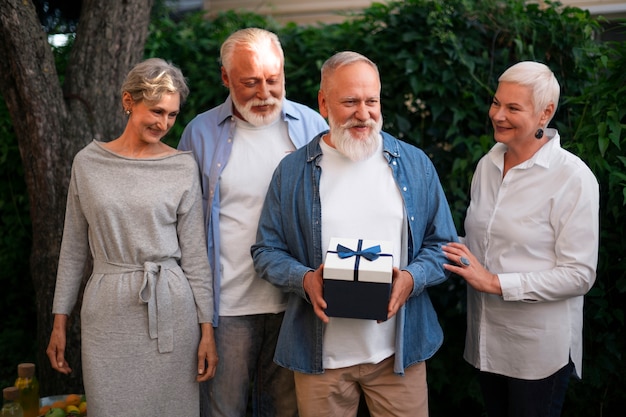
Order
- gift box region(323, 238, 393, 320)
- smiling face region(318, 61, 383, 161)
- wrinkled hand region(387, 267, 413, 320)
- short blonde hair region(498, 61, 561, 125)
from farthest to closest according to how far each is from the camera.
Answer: short blonde hair region(498, 61, 561, 125), smiling face region(318, 61, 383, 161), wrinkled hand region(387, 267, 413, 320), gift box region(323, 238, 393, 320)

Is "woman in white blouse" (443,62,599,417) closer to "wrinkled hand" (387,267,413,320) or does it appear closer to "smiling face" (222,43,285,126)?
"wrinkled hand" (387,267,413,320)

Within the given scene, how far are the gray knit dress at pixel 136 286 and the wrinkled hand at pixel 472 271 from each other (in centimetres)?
100

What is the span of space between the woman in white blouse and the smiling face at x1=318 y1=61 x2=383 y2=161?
529mm

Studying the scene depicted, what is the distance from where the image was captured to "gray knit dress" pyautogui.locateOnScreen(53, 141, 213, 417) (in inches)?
104

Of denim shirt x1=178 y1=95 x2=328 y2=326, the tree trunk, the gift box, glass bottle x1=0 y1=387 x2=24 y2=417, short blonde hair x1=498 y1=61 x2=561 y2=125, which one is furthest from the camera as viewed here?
the tree trunk

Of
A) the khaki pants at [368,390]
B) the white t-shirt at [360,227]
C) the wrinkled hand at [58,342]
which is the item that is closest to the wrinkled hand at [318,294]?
the white t-shirt at [360,227]

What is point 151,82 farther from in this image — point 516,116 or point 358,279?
point 516,116

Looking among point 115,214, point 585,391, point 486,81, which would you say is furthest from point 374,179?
point 585,391

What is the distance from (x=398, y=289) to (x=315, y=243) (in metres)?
0.37

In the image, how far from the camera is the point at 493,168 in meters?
2.95

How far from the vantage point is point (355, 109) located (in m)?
2.59

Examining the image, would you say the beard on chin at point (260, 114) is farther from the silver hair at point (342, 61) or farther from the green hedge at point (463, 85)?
the green hedge at point (463, 85)

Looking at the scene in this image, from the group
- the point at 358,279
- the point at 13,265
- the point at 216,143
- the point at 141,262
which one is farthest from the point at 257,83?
the point at 13,265

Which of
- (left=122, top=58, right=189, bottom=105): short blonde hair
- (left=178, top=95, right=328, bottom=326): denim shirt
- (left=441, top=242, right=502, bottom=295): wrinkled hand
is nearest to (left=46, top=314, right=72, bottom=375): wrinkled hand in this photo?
(left=178, top=95, right=328, bottom=326): denim shirt
